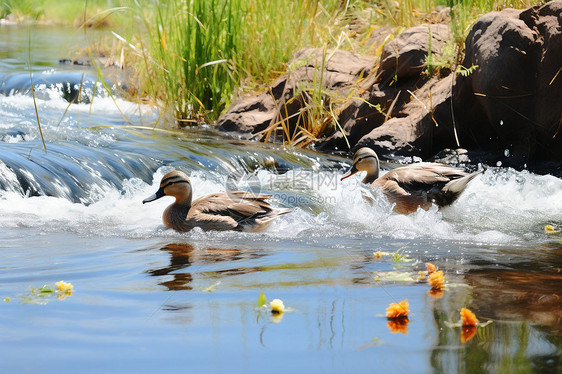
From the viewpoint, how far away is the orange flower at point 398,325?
313cm

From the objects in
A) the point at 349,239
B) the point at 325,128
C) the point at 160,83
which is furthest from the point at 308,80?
the point at 349,239

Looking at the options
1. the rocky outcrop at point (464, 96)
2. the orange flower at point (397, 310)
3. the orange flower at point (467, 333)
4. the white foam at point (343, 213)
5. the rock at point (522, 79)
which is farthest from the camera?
the rocky outcrop at point (464, 96)

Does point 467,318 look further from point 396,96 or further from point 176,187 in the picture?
point 396,96

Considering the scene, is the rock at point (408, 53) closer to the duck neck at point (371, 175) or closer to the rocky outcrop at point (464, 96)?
the rocky outcrop at point (464, 96)

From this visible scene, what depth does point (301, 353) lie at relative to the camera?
287 centimetres

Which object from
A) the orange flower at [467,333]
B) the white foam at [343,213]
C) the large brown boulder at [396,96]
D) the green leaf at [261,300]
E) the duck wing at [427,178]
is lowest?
the white foam at [343,213]

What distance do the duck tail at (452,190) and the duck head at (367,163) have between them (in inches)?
38.1

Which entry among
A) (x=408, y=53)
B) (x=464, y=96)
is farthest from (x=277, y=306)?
(x=408, y=53)

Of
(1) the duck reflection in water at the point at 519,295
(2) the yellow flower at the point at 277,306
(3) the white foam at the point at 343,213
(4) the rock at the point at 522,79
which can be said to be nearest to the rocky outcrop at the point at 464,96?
(4) the rock at the point at 522,79

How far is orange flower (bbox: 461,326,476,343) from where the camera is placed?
3007 mm

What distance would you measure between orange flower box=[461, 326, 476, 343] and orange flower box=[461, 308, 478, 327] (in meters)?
0.02

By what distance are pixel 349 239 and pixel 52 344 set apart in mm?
2981

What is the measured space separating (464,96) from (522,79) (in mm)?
733

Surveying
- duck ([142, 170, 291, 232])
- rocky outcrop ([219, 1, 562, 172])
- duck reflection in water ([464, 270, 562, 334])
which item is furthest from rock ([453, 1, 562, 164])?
duck reflection in water ([464, 270, 562, 334])
